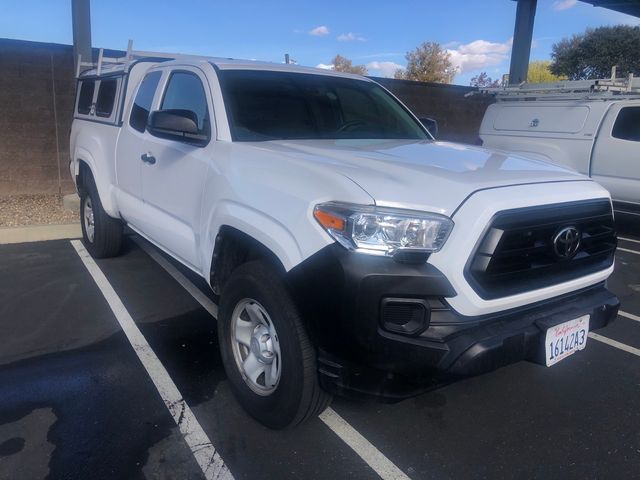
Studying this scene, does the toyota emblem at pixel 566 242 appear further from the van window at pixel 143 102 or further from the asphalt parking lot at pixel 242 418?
the van window at pixel 143 102

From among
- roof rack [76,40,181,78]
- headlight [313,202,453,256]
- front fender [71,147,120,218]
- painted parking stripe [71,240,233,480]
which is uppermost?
roof rack [76,40,181,78]

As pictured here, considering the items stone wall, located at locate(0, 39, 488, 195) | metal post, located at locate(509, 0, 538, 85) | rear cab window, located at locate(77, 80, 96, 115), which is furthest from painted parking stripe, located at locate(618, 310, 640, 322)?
metal post, located at locate(509, 0, 538, 85)

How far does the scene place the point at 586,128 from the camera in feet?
27.9

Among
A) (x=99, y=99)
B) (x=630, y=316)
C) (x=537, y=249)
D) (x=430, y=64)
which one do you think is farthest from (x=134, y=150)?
(x=430, y=64)

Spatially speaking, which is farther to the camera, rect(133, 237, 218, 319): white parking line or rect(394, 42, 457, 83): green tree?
rect(394, 42, 457, 83): green tree

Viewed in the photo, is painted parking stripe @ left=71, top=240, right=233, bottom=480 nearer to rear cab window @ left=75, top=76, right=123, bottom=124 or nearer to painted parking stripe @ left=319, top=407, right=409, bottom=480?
painted parking stripe @ left=319, top=407, right=409, bottom=480

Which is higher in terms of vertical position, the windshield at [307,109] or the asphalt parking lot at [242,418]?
the windshield at [307,109]

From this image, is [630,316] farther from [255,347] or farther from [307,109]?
[255,347]

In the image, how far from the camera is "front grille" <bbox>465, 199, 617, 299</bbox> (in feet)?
7.78

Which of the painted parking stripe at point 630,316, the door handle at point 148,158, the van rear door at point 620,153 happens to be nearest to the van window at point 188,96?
the door handle at point 148,158

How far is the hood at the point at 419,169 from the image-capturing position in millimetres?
2365

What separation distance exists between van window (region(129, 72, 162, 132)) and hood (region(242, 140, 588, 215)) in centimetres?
163

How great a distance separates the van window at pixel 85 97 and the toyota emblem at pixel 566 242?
5.05 m

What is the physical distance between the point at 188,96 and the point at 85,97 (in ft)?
9.50
